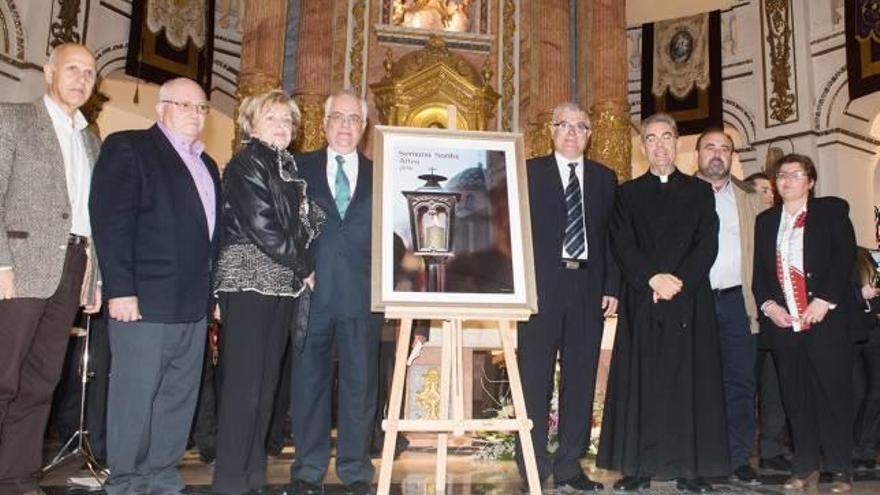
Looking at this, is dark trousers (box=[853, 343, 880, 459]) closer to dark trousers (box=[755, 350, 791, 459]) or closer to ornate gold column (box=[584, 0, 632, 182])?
dark trousers (box=[755, 350, 791, 459])

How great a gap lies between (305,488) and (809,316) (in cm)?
256

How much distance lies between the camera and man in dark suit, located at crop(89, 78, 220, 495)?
2889 millimetres

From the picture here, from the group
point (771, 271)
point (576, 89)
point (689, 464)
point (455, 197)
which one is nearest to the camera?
point (455, 197)

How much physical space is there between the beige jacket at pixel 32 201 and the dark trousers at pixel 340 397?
1.07 meters

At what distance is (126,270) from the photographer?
2895 mm

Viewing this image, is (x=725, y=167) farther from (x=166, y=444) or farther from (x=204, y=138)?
(x=204, y=138)

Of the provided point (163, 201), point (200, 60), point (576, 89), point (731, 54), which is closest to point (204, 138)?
point (200, 60)

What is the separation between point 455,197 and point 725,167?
68.8 inches

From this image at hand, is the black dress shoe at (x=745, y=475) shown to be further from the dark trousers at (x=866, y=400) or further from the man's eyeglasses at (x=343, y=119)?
the man's eyeglasses at (x=343, y=119)

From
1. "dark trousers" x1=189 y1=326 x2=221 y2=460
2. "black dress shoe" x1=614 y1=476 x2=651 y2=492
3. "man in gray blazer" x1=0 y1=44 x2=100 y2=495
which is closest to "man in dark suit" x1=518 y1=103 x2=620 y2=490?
"black dress shoe" x1=614 y1=476 x2=651 y2=492

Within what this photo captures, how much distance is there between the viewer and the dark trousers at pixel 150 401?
288 cm

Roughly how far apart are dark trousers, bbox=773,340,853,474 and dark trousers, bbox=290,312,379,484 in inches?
83.8

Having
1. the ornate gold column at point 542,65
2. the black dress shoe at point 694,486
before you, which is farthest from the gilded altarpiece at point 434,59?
the black dress shoe at point 694,486

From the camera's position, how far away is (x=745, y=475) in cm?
384
